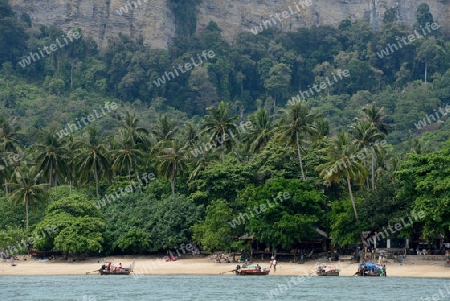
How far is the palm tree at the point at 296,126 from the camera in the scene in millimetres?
88062

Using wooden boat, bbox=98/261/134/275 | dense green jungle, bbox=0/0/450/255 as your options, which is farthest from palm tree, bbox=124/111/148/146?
wooden boat, bbox=98/261/134/275

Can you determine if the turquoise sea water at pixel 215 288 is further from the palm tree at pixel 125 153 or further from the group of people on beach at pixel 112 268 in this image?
the palm tree at pixel 125 153

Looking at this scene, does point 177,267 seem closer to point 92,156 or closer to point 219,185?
point 219,185

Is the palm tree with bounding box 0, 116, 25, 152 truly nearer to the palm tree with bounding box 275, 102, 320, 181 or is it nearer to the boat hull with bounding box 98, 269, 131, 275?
the boat hull with bounding box 98, 269, 131, 275

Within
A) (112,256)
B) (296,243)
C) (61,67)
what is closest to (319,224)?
(296,243)

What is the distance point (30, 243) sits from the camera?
90500 mm

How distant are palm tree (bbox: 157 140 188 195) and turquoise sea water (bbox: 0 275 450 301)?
50.6 feet

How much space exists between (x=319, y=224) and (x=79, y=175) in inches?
1226

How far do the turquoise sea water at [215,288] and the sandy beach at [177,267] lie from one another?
2.58 metres

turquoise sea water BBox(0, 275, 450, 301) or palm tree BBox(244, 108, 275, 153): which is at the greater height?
palm tree BBox(244, 108, 275, 153)

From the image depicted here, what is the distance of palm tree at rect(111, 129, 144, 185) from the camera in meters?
95.8

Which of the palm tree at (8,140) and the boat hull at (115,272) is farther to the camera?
the palm tree at (8,140)

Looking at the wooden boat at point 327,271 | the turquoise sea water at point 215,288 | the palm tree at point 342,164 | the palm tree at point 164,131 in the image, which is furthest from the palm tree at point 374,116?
the palm tree at point 164,131

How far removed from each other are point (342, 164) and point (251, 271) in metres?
13.0
